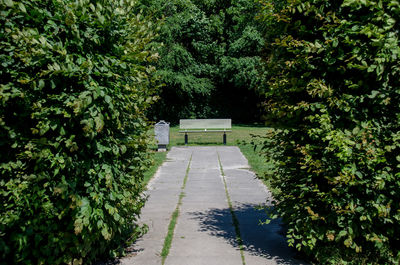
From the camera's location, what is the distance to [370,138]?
3688 mm

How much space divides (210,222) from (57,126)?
3.02 metres

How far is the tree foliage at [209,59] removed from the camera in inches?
1033

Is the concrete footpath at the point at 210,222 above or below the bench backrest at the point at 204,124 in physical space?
below

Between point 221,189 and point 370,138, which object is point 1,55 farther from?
point 221,189

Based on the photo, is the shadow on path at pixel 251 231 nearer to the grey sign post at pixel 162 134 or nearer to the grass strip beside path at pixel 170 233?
the grass strip beside path at pixel 170 233

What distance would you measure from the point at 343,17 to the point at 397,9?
502 millimetres

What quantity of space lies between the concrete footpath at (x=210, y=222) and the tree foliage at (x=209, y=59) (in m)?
17.0

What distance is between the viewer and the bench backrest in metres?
17.4

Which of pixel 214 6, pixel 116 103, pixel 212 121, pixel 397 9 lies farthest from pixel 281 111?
pixel 214 6

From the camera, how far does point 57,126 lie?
3.31m

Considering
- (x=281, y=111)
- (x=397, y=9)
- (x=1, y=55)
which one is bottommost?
(x=281, y=111)

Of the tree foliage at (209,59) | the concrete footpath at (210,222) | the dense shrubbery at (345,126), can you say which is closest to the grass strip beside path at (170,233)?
the concrete footpath at (210,222)

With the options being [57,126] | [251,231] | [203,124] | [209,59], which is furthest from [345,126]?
[209,59]

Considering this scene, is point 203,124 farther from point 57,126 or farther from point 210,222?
point 57,126
